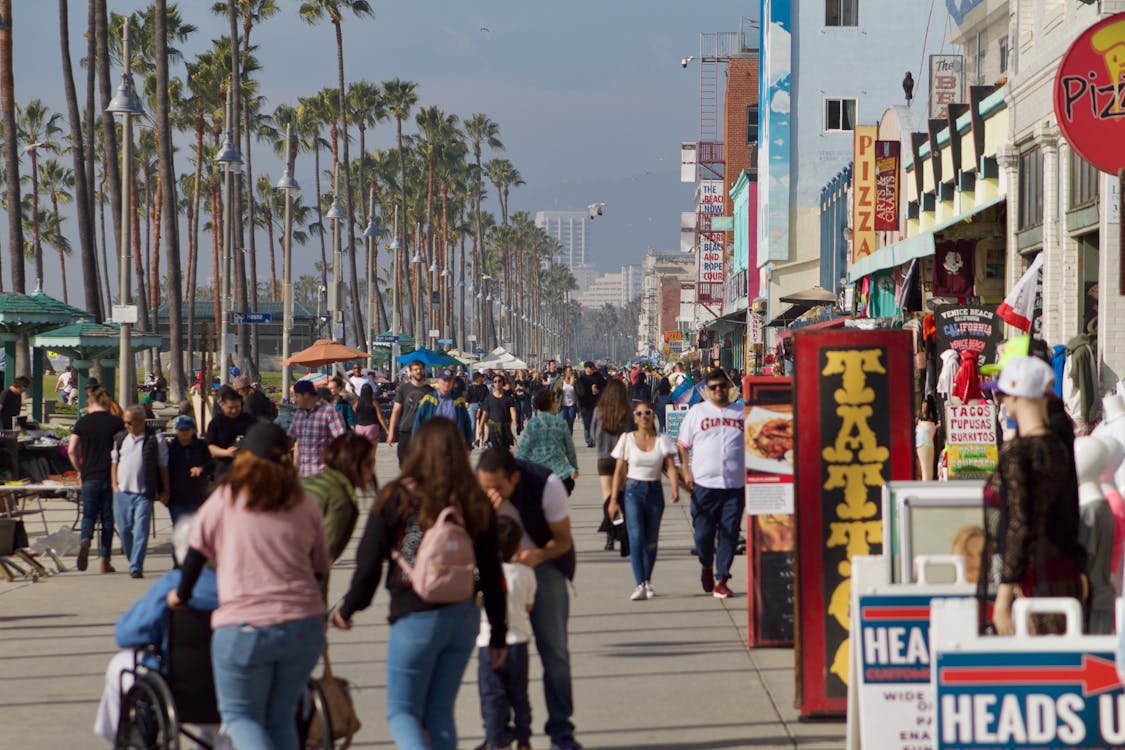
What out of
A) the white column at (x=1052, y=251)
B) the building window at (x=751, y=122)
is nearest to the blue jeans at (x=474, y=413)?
the white column at (x=1052, y=251)

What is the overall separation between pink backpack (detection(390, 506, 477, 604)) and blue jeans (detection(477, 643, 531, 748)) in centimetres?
114

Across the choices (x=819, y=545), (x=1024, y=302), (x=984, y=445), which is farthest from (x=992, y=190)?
(x=819, y=545)

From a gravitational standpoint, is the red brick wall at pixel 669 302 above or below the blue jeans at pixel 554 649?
above

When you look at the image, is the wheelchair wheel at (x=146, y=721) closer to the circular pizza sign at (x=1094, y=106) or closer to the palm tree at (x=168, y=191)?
the circular pizza sign at (x=1094, y=106)

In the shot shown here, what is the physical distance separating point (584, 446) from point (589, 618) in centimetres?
2644

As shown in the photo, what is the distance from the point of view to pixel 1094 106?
9797mm

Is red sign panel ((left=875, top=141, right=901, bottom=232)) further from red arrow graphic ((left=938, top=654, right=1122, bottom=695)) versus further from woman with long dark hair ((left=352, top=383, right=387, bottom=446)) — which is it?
red arrow graphic ((left=938, top=654, right=1122, bottom=695))

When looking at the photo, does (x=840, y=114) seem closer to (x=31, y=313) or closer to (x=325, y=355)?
(x=325, y=355)

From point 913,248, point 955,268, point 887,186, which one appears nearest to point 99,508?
point 913,248

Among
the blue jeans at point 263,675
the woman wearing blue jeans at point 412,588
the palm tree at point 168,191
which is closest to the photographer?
the blue jeans at point 263,675

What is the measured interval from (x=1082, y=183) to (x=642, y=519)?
7.60m

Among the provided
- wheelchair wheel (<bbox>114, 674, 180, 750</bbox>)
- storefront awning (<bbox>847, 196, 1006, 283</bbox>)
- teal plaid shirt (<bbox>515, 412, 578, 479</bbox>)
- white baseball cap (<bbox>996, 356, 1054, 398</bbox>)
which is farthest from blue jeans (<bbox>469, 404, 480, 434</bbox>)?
white baseball cap (<bbox>996, 356, 1054, 398</bbox>)

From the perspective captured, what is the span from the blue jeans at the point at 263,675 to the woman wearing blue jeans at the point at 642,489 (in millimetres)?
6798

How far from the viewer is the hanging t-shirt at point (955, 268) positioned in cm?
2252
